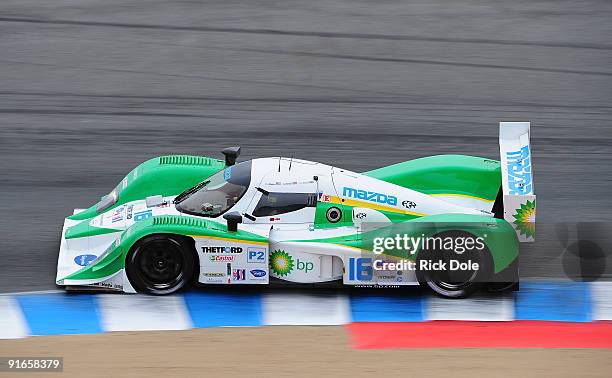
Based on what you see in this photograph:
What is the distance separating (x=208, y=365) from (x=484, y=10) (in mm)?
12893

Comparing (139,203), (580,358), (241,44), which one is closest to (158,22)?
(241,44)

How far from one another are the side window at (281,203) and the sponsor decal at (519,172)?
6.96 feet

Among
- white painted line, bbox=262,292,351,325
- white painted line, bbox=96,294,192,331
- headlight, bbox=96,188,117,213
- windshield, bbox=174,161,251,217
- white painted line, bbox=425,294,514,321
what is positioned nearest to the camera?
white painted line, bbox=96,294,192,331

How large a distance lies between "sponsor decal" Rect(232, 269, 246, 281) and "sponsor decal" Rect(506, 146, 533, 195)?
2.92 meters

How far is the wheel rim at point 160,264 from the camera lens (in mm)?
11641

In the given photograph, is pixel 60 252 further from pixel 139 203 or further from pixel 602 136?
pixel 602 136

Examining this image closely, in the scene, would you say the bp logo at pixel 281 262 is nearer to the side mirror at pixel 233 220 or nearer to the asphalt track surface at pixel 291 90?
the side mirror at pixel 233 220

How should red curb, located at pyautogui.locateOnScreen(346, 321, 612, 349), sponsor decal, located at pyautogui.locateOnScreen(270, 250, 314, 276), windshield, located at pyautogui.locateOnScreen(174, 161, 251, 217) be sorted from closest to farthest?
red curb, located at pyautogui.locateOnScreen(346, 321, 612, 349) → sponsor decal, located at pyautogui.locateOnScreen(270, 250, 314, 276) → windshield, located at pyautogui.locateOnScreen(174, 161, 251, 217)

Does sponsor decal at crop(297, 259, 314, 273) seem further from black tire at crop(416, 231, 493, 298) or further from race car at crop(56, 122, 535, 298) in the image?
black tire at crop(416, 231, 493, 298)

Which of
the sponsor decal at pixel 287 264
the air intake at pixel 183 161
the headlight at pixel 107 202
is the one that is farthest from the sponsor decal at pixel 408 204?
the headlight at pixel 107 202

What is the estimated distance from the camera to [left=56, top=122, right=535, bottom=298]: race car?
38.1 ft

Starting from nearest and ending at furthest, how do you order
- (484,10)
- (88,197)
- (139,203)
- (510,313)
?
(510,313), (139,203), (88,197), (484,10)

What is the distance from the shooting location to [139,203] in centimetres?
1298

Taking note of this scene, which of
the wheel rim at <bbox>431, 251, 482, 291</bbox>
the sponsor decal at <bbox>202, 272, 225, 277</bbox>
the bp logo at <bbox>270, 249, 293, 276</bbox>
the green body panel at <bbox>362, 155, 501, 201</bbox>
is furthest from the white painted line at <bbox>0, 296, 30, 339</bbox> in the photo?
the green body panel at <bbox>362, 155, 501, 201</bbox>
